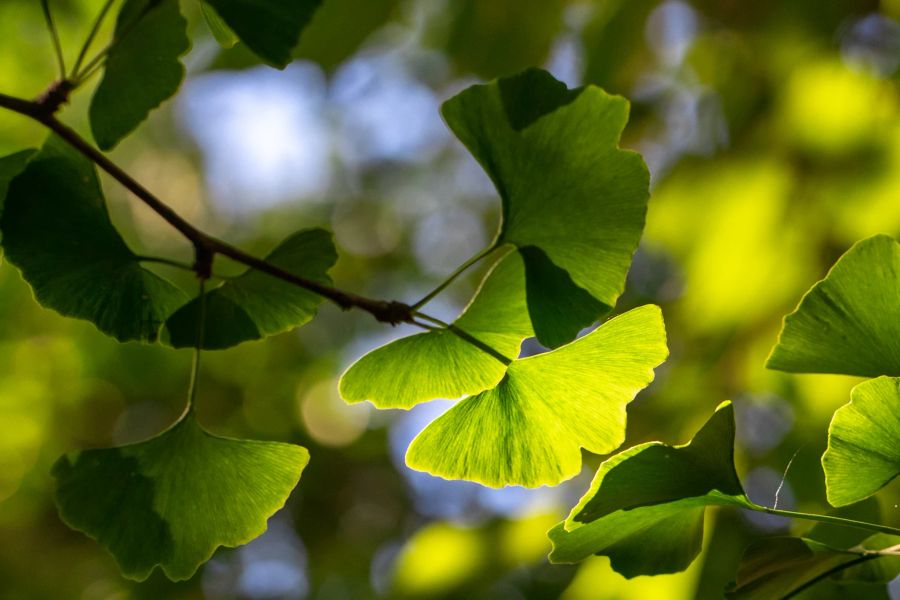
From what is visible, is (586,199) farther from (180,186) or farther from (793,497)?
(180,186)

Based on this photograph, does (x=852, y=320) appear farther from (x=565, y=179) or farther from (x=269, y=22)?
(x=269, y=22)

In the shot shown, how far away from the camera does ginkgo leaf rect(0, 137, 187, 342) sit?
39 centimetres

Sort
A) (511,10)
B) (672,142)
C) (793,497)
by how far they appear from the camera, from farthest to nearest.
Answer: (672,142), (511,10), (793,497)

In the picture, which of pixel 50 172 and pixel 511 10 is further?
pixel 511 10

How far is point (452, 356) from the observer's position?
0.40m

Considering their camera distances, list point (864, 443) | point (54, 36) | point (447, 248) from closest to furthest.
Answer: point (864, 443) → point (54, 36) → point (447, 248)

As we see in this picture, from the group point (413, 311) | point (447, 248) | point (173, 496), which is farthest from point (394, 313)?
point (447, 248)

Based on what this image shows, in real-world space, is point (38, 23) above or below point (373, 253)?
above

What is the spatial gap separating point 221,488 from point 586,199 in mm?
219

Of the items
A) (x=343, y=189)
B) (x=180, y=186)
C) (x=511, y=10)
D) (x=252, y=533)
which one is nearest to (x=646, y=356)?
(x=252, y=533)

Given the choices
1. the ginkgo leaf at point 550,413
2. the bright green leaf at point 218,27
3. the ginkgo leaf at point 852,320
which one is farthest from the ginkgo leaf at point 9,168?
the ginkgo leaf at point 852,320

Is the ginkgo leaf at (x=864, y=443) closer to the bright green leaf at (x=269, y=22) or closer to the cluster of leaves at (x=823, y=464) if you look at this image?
the cluster of leaves at (x=823, y=464)

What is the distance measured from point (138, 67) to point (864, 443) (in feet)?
1.22

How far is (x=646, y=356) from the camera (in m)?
0.37
